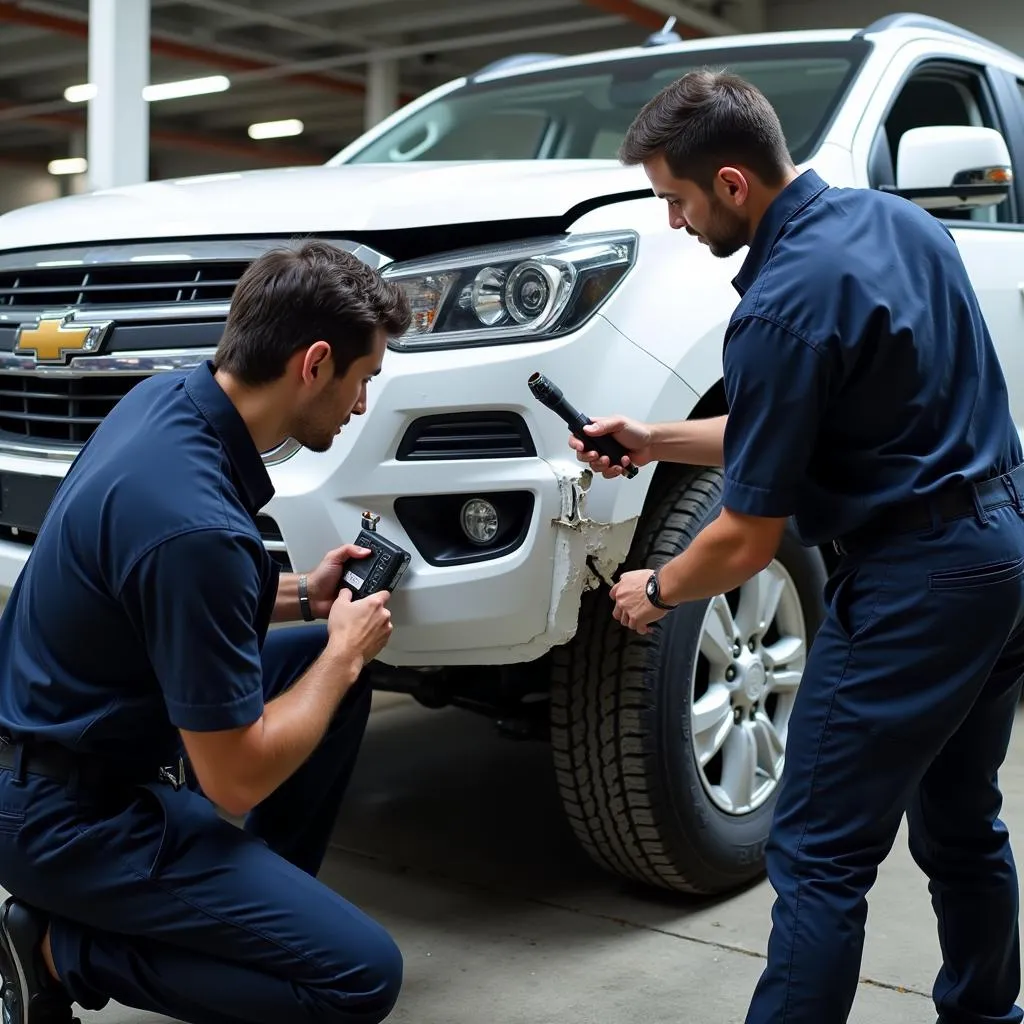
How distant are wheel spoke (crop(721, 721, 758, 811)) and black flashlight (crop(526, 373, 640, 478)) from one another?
0.77 metres

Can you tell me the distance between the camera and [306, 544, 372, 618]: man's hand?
7.72ft

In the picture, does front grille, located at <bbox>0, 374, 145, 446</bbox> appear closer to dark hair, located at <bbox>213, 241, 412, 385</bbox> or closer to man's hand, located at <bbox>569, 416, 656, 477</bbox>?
dark hair, located at <bbox>213, 241, 412, 385</bbox>

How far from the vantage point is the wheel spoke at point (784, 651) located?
116 inches

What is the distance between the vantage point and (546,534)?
2.34m

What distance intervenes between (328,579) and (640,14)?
10704mm

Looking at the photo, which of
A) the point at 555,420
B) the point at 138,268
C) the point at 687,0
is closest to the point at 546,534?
the point at 555,420

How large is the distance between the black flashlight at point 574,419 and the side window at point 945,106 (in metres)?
1.40

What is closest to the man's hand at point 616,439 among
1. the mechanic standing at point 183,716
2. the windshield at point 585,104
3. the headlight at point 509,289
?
the headlight at point 509,289

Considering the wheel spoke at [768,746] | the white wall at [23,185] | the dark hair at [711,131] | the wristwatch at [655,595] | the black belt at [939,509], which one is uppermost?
the dark hair at [711,131]

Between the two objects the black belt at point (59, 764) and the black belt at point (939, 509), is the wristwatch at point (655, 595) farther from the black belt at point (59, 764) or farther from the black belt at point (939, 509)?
the black belt at point (59, 764)

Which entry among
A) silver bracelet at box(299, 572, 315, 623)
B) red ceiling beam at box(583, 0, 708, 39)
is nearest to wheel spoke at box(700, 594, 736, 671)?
silver bracelet at box(299, 572, 315, 623)

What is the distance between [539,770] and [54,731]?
2.11m

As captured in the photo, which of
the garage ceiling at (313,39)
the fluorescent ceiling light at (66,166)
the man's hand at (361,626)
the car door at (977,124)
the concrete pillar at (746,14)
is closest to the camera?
the man's hand at (361,626)

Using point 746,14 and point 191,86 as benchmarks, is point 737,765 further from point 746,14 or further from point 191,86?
point 191,86
